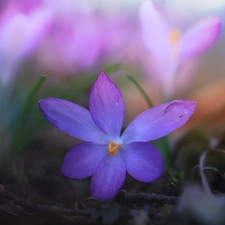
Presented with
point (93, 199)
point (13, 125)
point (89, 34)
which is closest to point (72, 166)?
point (93, 199)

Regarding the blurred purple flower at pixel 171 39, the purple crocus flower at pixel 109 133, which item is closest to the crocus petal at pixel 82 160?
the purple crocus flower at pixel 109 133

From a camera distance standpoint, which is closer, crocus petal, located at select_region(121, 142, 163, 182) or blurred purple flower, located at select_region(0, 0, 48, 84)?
crocus petal, located at select_region(121, 142, 163, 182)

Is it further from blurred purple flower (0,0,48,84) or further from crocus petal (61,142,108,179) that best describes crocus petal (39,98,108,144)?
blurred purple flower (0,0,48,84)

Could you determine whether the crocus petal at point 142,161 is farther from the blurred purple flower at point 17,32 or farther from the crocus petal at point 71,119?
the blurred purple flower at point 17,32

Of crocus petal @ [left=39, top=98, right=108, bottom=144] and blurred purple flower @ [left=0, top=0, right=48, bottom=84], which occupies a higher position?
blurred purple flower @ [left=0, top=0, right=48, bottom=84]

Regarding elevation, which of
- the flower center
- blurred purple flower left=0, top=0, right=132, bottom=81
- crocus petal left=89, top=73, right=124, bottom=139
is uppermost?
blurred purple flower left=0, top=0, right=132, bottom=81

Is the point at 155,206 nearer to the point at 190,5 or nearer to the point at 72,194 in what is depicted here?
the point at 72,194

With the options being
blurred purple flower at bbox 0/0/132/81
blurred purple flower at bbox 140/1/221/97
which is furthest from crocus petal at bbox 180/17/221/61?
blurred purple flower at bbox 0/0/132/81

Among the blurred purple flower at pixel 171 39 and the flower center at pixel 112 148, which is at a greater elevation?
the blurred purple flower at pixel 171 39
